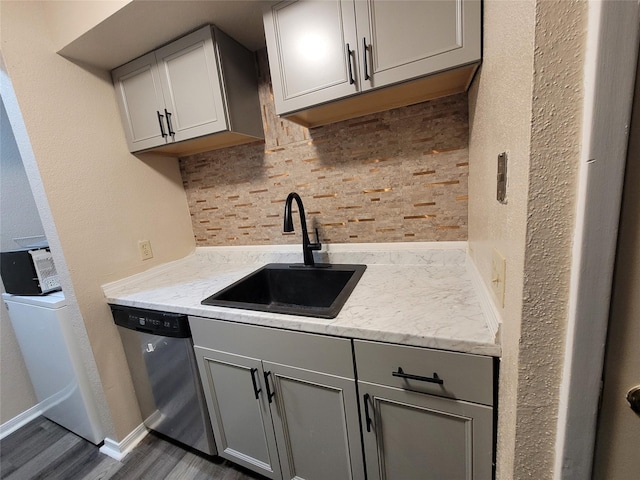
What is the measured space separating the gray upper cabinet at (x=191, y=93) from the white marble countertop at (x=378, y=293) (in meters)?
0.73

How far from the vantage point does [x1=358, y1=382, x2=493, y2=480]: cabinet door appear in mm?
760

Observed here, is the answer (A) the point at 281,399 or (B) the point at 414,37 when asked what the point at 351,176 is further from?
(A) the point at 281,399

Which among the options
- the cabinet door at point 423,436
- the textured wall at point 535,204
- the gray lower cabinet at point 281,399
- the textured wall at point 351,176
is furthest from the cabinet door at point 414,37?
the cabinet door at point 423,436

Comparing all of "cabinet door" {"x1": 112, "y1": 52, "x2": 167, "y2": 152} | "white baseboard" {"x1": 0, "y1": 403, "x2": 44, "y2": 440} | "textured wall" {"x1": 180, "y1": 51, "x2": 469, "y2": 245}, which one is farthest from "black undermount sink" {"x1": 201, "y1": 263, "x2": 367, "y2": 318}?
"white baseboard" {"x1": 0, "y1": 403, "x2": 44, "y2": 440}

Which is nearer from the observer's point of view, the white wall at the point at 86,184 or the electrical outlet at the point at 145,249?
the white wall at the point at 86,184

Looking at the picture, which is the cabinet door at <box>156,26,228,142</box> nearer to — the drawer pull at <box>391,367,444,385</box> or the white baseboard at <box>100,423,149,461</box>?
the drawer pull at <box>391,367,444,385</box>

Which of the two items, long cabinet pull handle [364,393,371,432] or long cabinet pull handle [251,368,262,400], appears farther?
long cabinet pull handle [251,368,262,400]

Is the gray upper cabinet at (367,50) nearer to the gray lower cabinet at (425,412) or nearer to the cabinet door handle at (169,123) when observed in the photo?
the cabinet door handle at (169,123)

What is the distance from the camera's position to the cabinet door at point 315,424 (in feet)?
3.06

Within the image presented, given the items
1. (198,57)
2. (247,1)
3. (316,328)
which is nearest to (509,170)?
(316,328)

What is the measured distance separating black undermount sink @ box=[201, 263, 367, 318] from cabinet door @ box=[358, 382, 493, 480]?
474mm

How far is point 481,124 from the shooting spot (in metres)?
0.87

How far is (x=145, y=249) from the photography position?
1596mm

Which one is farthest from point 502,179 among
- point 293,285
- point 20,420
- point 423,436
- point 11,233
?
point 20,420
